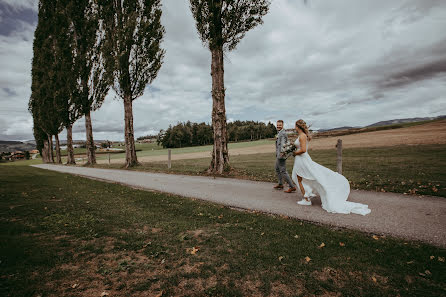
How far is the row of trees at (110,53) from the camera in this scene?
453 inches

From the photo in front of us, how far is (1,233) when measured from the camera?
4.23m

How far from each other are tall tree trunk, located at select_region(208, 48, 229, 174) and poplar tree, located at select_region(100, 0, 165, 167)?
866 centimetres

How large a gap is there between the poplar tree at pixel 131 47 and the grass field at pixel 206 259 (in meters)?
14.6

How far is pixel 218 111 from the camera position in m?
11.7

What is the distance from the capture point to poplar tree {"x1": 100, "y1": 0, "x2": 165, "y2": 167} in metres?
17.4

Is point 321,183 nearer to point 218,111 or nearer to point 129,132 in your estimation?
point 218,111

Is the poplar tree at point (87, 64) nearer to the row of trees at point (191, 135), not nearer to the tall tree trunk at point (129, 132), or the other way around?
the tall tree trunk at point (129, 132)

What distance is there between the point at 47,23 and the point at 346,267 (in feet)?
138

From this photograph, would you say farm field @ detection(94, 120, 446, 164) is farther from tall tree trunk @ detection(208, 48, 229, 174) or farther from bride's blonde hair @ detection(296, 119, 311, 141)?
bride's blonde hair @ detection(296, 119, 311, 141)

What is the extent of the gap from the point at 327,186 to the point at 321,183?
17 centimetres

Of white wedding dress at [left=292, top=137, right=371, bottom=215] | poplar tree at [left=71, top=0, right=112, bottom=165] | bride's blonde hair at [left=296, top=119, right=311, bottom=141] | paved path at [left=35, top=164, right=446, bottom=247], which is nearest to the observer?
paved path at [left=35, top=164, right=446, bottom=247]

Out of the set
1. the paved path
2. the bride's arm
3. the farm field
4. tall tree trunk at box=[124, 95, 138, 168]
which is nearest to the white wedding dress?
the bride's arm

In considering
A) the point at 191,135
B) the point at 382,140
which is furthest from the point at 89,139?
the point at 191,135

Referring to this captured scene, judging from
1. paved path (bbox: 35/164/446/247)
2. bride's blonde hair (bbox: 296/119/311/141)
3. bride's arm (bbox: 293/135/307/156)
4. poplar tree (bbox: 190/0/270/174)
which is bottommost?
paved path (bbox: 35/164/446/247)
